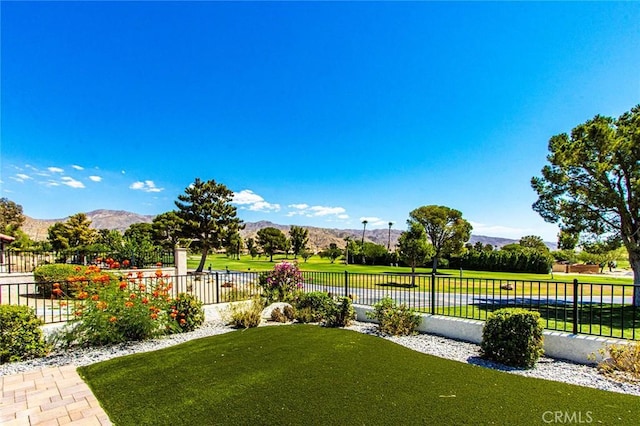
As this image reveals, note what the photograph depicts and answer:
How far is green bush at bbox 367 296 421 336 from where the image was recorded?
7.05 meters

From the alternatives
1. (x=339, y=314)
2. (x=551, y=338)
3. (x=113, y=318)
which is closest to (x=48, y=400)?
(x=113, y=318)

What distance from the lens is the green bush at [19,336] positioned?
17.6 feet

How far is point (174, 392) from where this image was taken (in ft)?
13.3

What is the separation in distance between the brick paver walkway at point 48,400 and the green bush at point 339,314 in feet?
16.2

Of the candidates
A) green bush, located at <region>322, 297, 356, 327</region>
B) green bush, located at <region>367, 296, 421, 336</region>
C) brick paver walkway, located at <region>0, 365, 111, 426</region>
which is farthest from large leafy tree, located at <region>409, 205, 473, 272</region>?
brick paver walkway, located at <region>0, 365, 111, 426</region>

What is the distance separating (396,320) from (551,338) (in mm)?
2786

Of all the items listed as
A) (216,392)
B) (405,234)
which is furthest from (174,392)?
(405,234)

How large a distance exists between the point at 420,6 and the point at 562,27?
3.52m

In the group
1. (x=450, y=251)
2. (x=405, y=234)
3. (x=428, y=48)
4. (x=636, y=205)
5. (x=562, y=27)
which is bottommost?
(x=450, y=251)

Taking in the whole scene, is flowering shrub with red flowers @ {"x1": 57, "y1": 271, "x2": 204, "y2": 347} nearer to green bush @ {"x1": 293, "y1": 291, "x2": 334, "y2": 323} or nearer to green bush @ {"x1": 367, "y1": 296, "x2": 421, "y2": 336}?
green bush @ {"x1": 293, "y1": 291, "x2": 334, "y2": 323}

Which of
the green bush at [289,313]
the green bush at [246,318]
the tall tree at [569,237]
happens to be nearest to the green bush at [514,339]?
the green bush at [289,313]

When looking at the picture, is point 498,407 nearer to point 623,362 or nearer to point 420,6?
point 623,362

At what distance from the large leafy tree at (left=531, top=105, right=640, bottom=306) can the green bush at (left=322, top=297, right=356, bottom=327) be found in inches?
393

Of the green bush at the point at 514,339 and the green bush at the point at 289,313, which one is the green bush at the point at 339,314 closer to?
the green bush at the point at 289,313
